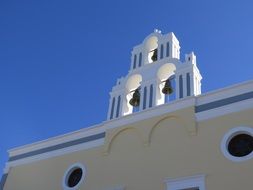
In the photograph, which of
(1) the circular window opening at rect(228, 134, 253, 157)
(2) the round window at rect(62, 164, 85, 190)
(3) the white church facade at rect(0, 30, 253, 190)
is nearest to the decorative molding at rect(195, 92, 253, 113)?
(3) the white church facade at rect(0, 30, 253, 190)

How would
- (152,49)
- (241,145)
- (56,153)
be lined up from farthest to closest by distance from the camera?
(152,49)
(56,153)
(241,145)

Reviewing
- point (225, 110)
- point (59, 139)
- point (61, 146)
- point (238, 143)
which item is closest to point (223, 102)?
point (225, 110)

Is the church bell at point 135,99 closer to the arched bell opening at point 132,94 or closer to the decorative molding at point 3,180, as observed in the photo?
the arched bell opening at point 132,94

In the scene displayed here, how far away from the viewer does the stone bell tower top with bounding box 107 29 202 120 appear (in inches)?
544

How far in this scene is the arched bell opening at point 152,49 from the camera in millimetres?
15835

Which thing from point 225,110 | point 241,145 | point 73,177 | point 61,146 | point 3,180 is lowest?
point 241,145

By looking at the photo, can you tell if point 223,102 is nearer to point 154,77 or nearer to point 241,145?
point 241,145

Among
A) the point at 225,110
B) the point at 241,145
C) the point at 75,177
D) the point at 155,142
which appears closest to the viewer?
the point at 241,145

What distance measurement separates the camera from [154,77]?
47.8 ft

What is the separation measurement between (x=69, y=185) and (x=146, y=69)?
4.82 meters

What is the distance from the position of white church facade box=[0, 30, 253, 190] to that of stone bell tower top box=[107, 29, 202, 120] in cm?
3

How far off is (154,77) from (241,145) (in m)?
4.40

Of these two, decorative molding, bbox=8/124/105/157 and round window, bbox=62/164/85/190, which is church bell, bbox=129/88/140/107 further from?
round window, bbox=62/164/85/190

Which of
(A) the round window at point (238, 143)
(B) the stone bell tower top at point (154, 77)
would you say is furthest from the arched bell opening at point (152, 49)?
(A) the round window at point (238, 143)
